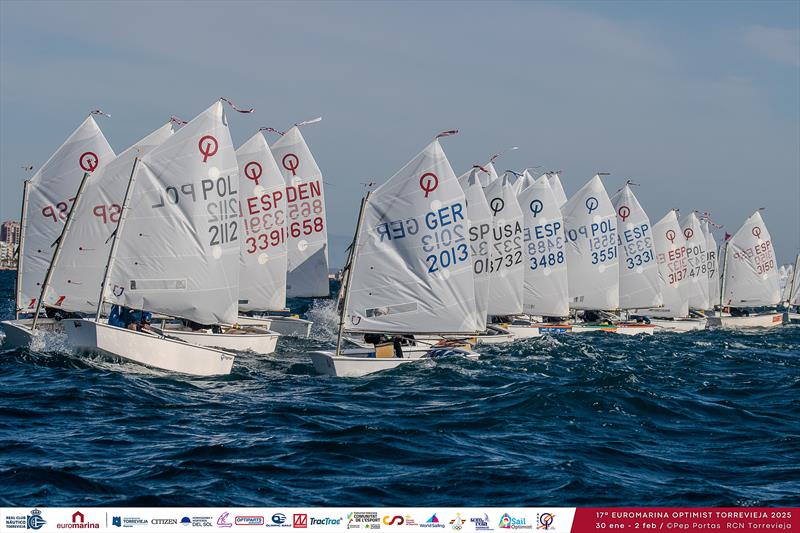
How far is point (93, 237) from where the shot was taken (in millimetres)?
38125

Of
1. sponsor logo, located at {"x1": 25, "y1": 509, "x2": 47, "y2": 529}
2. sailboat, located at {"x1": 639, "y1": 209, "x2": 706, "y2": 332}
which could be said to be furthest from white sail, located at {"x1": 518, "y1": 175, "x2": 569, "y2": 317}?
sponsor logo, located at {"x1": 25, "y1": 509, "x2": 47, "y2": 529}

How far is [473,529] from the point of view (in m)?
14.8

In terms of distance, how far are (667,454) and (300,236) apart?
122 ft

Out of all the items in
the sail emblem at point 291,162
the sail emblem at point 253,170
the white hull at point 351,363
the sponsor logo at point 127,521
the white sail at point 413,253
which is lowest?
the sponsor logo at point 127,521

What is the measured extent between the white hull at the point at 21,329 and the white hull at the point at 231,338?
387 centimetres

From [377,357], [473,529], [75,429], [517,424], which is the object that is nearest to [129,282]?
[377,357]

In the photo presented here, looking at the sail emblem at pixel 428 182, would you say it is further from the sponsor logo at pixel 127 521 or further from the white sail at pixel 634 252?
the white sail at pixel 634 252

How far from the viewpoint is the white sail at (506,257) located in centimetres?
5341

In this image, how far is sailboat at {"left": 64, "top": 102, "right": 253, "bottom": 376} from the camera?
32.7m

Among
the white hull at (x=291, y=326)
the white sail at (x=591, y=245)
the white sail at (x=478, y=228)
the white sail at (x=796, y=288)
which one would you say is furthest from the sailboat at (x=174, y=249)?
the white sail at (x=796, y=288)

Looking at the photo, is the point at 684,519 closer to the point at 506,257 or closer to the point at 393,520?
the point at 393,520

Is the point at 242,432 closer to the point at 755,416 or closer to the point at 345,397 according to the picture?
the point at 345,397

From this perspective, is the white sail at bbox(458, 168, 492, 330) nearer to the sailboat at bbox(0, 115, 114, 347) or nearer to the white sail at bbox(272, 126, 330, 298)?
the white sail at bbox(272, 126, 330, 298)

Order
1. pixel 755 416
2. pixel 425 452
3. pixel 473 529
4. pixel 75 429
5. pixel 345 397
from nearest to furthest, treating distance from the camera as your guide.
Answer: pixel 473 529, pixel 425 452, pixel 75 429, pixel 755 416, pixel 345 397
